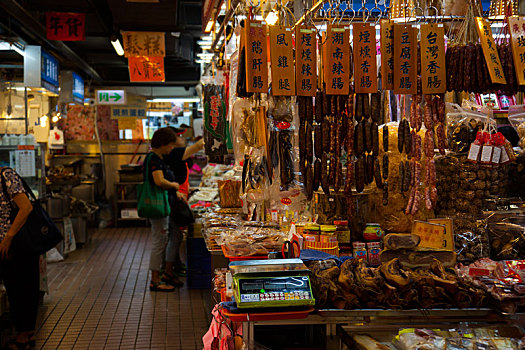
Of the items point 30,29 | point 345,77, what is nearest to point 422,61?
point 345,77

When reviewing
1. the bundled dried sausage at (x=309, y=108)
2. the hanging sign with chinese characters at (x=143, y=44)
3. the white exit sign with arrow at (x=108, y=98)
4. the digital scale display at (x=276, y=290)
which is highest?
the hanging sign with chinese characters at (x=143, y=44)

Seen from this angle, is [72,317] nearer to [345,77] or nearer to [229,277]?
[229,277]

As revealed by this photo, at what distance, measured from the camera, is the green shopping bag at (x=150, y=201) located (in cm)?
709

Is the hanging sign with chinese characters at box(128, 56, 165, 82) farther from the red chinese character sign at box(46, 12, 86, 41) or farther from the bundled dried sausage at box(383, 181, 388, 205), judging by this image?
the bundled dried sausage at box(383, 181, 388, 205)

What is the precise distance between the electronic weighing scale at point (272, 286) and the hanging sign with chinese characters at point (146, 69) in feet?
28.1

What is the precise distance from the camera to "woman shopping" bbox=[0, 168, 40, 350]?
4965mm

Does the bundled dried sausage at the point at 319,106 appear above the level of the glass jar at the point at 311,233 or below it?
above

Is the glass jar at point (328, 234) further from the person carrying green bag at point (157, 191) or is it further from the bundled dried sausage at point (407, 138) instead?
the person carrying green bag at point (157, 191)

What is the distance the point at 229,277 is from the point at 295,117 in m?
1.36

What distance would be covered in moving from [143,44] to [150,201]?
4241 millimetres

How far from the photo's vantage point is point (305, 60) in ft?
11.5

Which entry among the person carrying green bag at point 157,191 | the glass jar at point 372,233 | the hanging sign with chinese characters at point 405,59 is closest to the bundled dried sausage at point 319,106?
the hanging sign with chinese characters at point 405,59

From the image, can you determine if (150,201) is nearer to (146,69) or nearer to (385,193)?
(385,193)

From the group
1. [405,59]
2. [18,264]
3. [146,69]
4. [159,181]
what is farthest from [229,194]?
[146,69]
